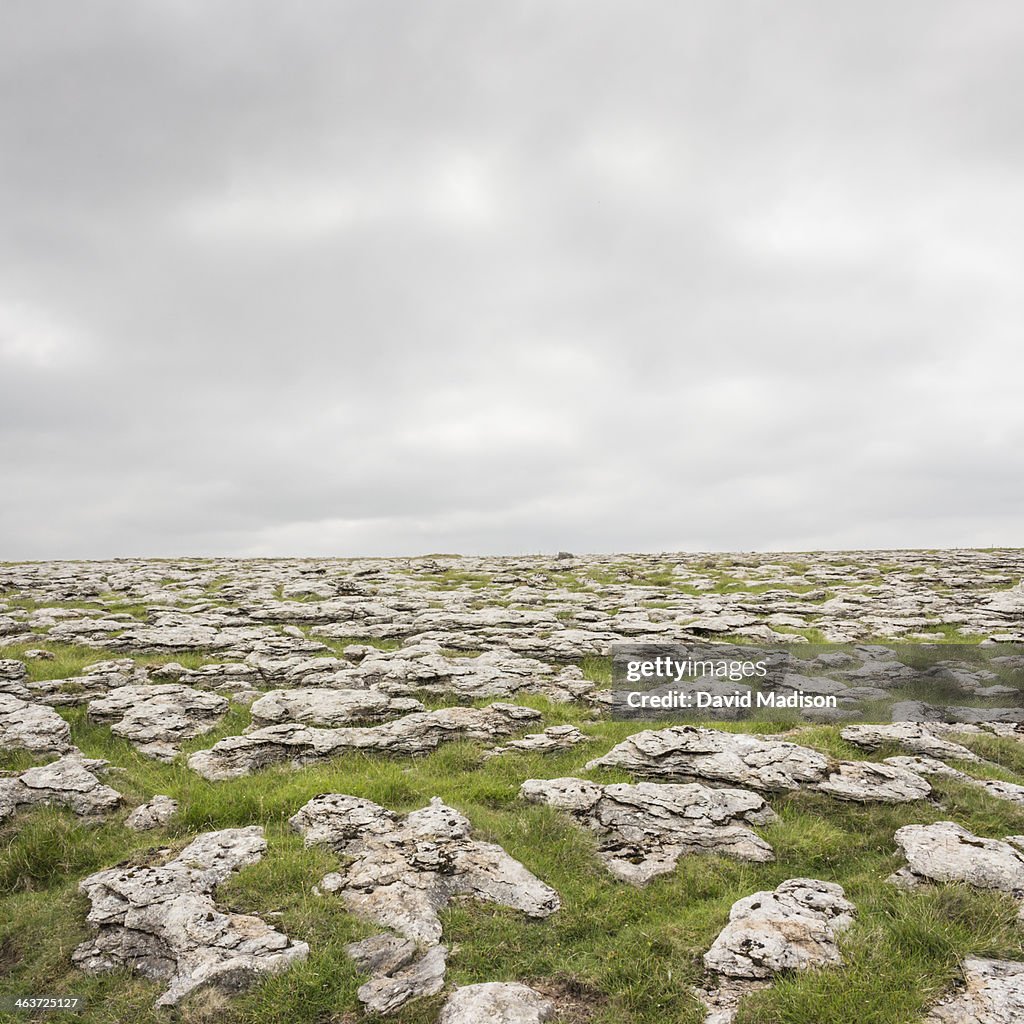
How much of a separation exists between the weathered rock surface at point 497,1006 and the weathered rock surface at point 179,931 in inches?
82.7

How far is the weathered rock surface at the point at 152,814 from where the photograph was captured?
1142 cm

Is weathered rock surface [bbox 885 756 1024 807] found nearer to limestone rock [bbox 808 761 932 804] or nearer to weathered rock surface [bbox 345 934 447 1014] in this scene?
limestone rock [bbox 808 761 932 804]

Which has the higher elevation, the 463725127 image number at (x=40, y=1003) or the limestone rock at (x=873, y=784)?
the limestone rock at (x=873, y=784)

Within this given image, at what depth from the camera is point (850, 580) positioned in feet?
134

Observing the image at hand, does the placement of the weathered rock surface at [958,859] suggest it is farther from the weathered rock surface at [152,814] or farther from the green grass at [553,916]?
the weathered rock surface at [152,814]

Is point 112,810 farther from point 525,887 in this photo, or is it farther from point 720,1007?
point 720,1007

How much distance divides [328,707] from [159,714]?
13.6ft

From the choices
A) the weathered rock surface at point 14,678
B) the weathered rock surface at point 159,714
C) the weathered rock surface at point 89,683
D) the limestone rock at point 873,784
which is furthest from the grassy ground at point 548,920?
the weathered rock surface at point 14,678

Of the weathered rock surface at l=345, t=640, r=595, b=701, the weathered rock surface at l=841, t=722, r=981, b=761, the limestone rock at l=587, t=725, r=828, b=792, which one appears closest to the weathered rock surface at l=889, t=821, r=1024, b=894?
the limestone rock at l=587, t=725, r=828, b=792

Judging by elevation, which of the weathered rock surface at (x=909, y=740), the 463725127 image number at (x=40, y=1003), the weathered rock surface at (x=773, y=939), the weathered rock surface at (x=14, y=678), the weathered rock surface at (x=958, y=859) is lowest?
the 463725127 image number at (x=40, y=1003)
